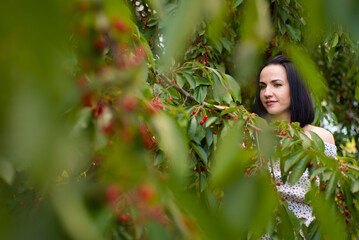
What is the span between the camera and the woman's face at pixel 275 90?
198 centimetres

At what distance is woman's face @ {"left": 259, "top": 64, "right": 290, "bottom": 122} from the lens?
198 cm

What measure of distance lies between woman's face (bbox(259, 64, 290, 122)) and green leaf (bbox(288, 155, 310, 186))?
3.55ft

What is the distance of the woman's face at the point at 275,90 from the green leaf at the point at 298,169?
1.08 metres

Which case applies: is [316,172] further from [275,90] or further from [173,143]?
[275,90]

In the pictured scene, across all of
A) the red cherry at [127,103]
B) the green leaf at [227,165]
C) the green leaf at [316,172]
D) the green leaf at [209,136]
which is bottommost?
the green leaf at [316,172]

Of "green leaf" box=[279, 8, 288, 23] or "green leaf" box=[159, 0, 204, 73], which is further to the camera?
"green leaf" box=[279, 8, 288, 23]

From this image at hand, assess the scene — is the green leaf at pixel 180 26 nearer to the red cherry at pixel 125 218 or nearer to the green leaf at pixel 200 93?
the red cherry at pixel 125 218

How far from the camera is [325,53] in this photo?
3248 millimetres

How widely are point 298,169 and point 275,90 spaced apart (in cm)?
114

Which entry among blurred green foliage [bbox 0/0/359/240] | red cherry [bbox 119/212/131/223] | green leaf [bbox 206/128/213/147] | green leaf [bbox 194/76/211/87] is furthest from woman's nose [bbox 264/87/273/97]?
red cherry [bbox 119/212/131/223]

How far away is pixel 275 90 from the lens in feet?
6.50

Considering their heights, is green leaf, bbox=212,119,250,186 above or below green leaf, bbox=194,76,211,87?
above

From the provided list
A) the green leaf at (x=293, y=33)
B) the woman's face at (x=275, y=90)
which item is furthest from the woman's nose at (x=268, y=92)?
the green leaf at (x=293, y=33)

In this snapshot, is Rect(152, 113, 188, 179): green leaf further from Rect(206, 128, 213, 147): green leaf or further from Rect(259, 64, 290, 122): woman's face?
Rect(259, 64, 290, 122): woman's face
